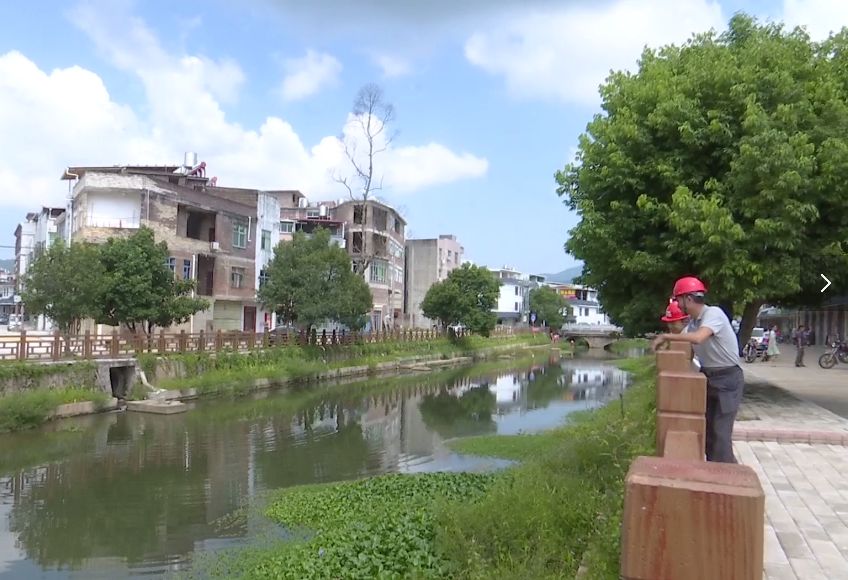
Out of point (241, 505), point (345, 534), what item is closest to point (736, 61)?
point (345, 534)

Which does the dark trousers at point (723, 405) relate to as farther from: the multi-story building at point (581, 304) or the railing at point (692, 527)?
the multi-story building at point (581, 304)

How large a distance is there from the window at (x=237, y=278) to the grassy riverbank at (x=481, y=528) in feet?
80.0

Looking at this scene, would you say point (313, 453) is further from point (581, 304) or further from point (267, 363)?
point (581, 304)

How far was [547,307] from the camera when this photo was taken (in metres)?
71.8

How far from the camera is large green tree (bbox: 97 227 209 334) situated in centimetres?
2097

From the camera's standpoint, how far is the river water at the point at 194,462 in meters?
8.85

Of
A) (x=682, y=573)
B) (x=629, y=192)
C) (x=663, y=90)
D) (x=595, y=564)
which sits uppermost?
(x=663, y=90)

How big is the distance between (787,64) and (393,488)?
9326 mm

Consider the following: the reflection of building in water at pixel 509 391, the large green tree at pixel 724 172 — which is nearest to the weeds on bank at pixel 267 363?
the reflection of building in water at pixel 509 391

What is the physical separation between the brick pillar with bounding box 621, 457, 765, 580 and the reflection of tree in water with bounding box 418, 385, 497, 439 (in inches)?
625


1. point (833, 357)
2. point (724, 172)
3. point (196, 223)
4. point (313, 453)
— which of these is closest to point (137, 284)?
point (313, 453)

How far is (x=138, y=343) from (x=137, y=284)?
6.06 feet

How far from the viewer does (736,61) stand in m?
11.6

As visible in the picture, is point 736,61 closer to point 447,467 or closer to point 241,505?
point 447,467
